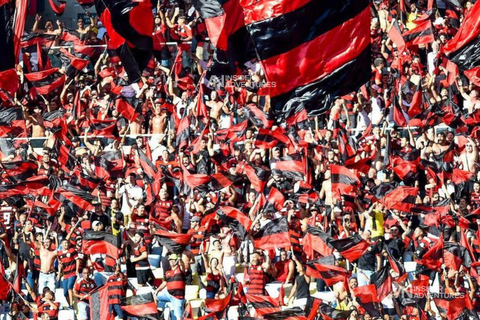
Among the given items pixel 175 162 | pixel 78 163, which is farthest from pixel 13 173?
pixel 175 162

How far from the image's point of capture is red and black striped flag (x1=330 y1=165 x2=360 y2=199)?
19.0 metres

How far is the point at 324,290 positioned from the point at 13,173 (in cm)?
529

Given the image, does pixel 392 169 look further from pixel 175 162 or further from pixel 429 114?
pixel 175 162

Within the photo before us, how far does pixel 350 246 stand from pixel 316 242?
530 millimetres

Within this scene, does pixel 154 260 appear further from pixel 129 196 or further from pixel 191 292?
pixel 129 196

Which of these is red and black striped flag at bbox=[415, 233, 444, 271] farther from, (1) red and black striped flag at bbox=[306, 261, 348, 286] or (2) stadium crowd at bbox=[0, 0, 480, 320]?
(1) red and black striped flag at bbox=[306, 261, 348, 286]

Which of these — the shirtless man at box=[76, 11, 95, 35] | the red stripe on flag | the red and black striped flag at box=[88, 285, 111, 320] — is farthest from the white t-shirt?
the red stripe on flag

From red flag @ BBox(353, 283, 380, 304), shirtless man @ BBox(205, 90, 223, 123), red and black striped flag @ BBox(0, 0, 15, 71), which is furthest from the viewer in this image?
shirtless man @ BBox(205, 90, 223, 123)

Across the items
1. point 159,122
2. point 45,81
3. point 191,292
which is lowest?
point 191,292

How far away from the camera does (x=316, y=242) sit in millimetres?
17828

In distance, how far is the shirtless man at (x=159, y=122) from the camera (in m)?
21.8

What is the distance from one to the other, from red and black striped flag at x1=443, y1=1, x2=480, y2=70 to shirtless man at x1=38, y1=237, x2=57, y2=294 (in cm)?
658

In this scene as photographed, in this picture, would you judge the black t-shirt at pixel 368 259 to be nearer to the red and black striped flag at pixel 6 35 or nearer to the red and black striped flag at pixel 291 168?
the red and black striped flag at pixel 291 168

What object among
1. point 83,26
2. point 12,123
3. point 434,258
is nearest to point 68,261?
point 12,123
